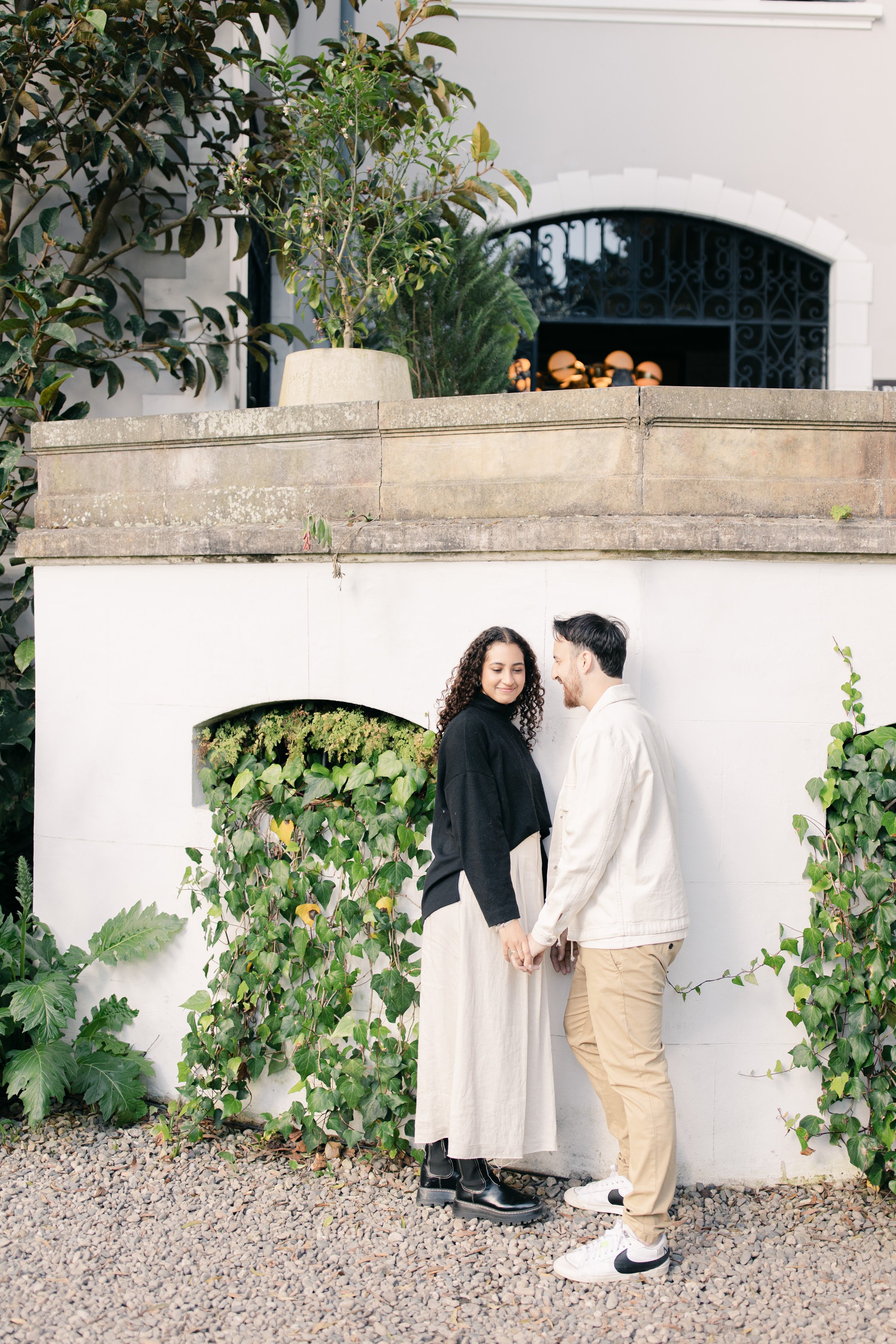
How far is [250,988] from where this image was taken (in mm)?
3756

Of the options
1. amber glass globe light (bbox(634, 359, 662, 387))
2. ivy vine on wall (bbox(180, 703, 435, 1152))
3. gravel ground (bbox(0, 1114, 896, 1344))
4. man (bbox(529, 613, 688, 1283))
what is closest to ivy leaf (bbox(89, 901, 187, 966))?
ivy vine on wall (bbox(180, 703, 435, 1152))

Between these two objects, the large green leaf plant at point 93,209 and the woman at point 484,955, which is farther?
the large green leaf plant at point 93,209

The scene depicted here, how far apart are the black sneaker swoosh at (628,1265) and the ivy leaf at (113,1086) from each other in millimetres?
1854

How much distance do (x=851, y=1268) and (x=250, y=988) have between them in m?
2.07

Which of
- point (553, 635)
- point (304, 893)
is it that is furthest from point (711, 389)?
point (304, 893)

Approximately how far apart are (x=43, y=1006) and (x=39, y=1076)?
24 centimetres

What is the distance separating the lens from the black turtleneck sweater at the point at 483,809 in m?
3.11

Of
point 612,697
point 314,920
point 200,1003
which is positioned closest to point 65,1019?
point 200,1003

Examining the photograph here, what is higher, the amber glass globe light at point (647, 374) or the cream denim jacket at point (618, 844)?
the amber glass globe light at point (647, 374)

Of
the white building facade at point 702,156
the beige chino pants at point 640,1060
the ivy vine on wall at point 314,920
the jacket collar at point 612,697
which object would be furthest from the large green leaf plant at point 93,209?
the beige chino pants at point 640,1060

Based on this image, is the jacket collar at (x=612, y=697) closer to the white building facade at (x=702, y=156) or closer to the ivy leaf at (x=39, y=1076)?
the ivy leaf at (x=39, y=1076)

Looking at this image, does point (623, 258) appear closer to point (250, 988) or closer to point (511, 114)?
point (511, 114)

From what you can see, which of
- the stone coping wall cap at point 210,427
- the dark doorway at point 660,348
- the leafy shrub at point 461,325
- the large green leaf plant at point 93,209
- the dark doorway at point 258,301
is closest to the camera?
the stone coping wall cap at point 210,427

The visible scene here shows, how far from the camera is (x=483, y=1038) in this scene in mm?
3242
